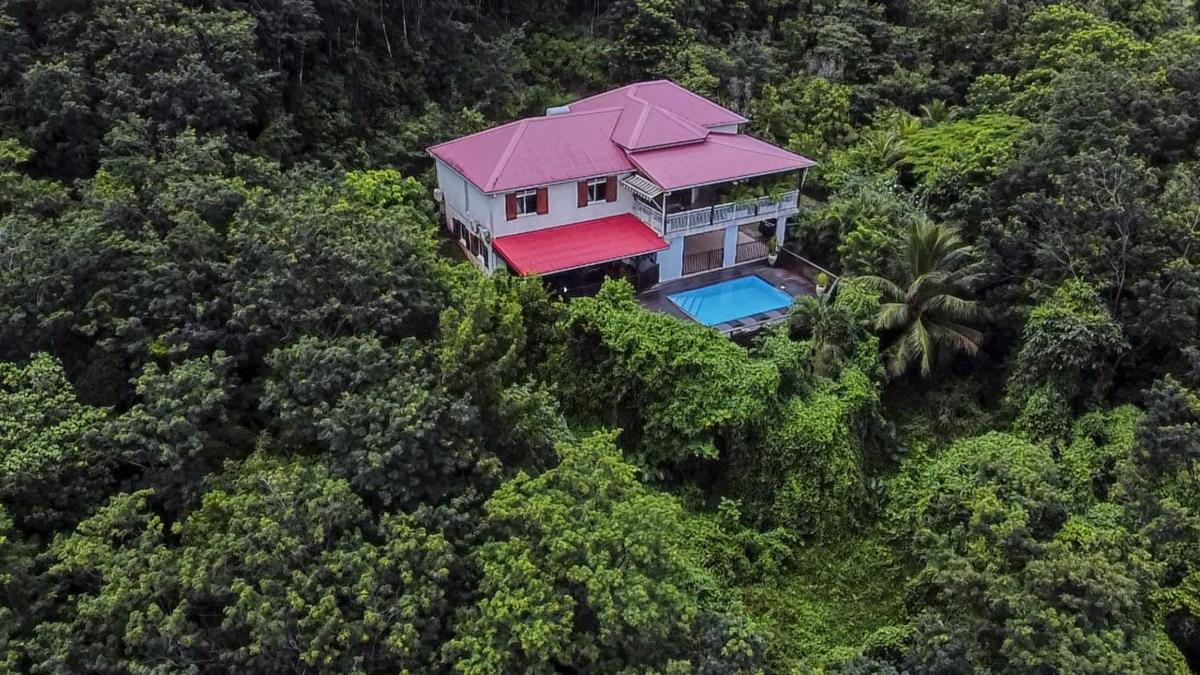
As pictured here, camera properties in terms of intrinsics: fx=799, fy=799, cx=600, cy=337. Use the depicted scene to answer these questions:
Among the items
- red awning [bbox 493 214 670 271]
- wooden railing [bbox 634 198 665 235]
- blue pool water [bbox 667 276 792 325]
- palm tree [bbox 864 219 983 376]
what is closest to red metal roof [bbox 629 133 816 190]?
wooden railing [bbox 634 198 665 235]

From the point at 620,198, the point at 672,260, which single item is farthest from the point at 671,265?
the point at 620,198

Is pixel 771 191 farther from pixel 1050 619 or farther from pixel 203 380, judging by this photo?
pixel 203 380

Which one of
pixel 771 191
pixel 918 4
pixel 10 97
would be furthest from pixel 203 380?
pixel 918 4

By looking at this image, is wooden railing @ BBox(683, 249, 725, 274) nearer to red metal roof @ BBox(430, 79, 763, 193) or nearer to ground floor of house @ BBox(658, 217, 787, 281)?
ground floor of house @ BBox(658, 217, 787, 281)

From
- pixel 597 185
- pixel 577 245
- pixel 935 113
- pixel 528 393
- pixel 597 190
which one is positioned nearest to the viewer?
pixel 528 393

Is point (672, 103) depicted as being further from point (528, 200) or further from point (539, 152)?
point (528, 200)

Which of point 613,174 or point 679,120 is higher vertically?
point 679,120

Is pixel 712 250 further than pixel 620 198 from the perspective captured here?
Yes
